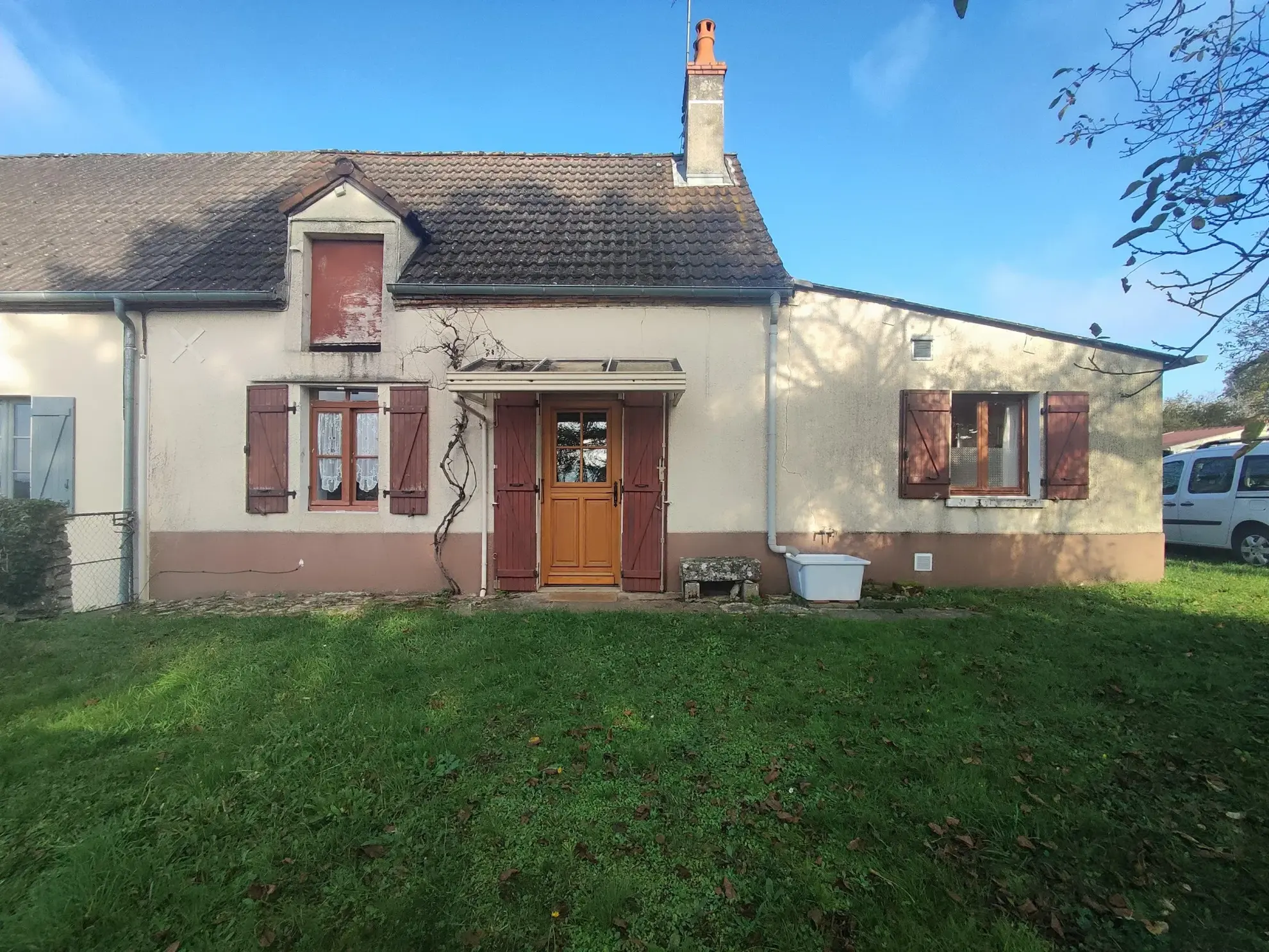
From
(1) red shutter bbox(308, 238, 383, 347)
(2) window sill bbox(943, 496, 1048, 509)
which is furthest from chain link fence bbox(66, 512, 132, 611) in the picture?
(2) window sill bbox(943, 496, 1048, 509)

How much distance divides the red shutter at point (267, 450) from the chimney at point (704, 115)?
669cm

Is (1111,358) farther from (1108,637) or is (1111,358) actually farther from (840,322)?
(1108,637)

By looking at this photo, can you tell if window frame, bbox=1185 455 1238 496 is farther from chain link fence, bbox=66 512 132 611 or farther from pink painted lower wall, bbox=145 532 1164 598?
chain link fence, bbox=66 512 132 611

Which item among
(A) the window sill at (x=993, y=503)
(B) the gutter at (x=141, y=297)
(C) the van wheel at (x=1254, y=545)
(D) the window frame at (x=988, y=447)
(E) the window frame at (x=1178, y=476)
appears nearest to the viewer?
(B) the gutter at (x=141, y=297)

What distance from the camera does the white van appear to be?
28.0ft

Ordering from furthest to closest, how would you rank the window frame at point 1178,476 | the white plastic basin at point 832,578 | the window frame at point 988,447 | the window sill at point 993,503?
the window frame at point 1178,476 < the window frame at point 988,447 < the window sill at point 993,503 < the white plastic basin at point 832,578

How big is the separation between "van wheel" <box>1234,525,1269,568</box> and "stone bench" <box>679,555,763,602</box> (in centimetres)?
787

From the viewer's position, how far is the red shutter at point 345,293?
23.3 feet

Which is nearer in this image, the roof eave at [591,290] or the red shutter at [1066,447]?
the roof eave at [591,290]

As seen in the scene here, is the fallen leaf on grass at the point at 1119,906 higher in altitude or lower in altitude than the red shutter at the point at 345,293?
lower

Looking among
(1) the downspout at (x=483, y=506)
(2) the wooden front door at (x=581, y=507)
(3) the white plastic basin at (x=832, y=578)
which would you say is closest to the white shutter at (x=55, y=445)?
(1) the downspout at (x=483, y=506)

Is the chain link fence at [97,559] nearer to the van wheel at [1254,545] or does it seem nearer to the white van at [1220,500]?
the white van at [1220,500]

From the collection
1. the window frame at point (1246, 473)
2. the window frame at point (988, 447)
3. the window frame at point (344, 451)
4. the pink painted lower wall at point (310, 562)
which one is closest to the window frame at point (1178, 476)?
the window frame at point (1246, 473)

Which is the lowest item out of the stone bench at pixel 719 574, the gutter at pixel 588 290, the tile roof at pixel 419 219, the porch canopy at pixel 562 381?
the stone bench at pixel 719 574
